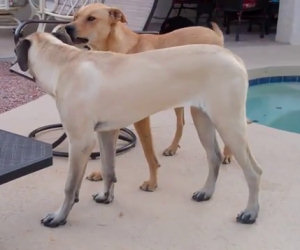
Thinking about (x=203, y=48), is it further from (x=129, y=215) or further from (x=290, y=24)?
(x=290, y=24)

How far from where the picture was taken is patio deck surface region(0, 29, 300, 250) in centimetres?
249

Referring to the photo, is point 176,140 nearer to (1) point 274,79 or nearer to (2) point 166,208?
(2) point 166,208

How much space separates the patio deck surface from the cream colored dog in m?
0.27

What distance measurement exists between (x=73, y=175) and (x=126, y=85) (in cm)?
48

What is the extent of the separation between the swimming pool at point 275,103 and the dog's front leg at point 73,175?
118 inches

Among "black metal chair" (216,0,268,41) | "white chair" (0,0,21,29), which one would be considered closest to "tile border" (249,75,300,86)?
"black metal chair" (216,0,268,41)

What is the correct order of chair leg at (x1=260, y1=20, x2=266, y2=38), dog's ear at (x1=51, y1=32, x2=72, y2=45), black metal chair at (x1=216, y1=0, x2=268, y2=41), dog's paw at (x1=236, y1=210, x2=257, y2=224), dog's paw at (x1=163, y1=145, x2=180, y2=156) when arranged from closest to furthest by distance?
1. dog's paw at (x1=236, y1=210, x2=257, y2=224)
2. dog's ear at (x1=51, y1=32, x2=72, y2=45)
3. dog's paw at (x1=163, y1=145, x2=180, y2=156)
4. black metal chair at (x1=216, y1=0, x2=268, y2=41)
5. chair leg at (x1=260, y1=20, x2=266, y2=38)

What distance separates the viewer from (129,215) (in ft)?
8.95

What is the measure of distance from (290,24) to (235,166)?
188 inches

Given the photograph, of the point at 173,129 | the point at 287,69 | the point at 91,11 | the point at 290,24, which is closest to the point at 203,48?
the point at 91,11

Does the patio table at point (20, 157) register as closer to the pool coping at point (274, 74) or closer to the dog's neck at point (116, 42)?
the dog's neck at point (116, 42)

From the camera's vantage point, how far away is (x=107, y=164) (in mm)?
2850

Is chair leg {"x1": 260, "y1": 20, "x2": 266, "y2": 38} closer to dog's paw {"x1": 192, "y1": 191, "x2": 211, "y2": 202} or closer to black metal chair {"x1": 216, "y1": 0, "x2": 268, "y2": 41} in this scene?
black metal chair {"x1": 216, "y1": 0, "x2": 268, "y2": 41}

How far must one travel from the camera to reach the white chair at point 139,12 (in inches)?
206
